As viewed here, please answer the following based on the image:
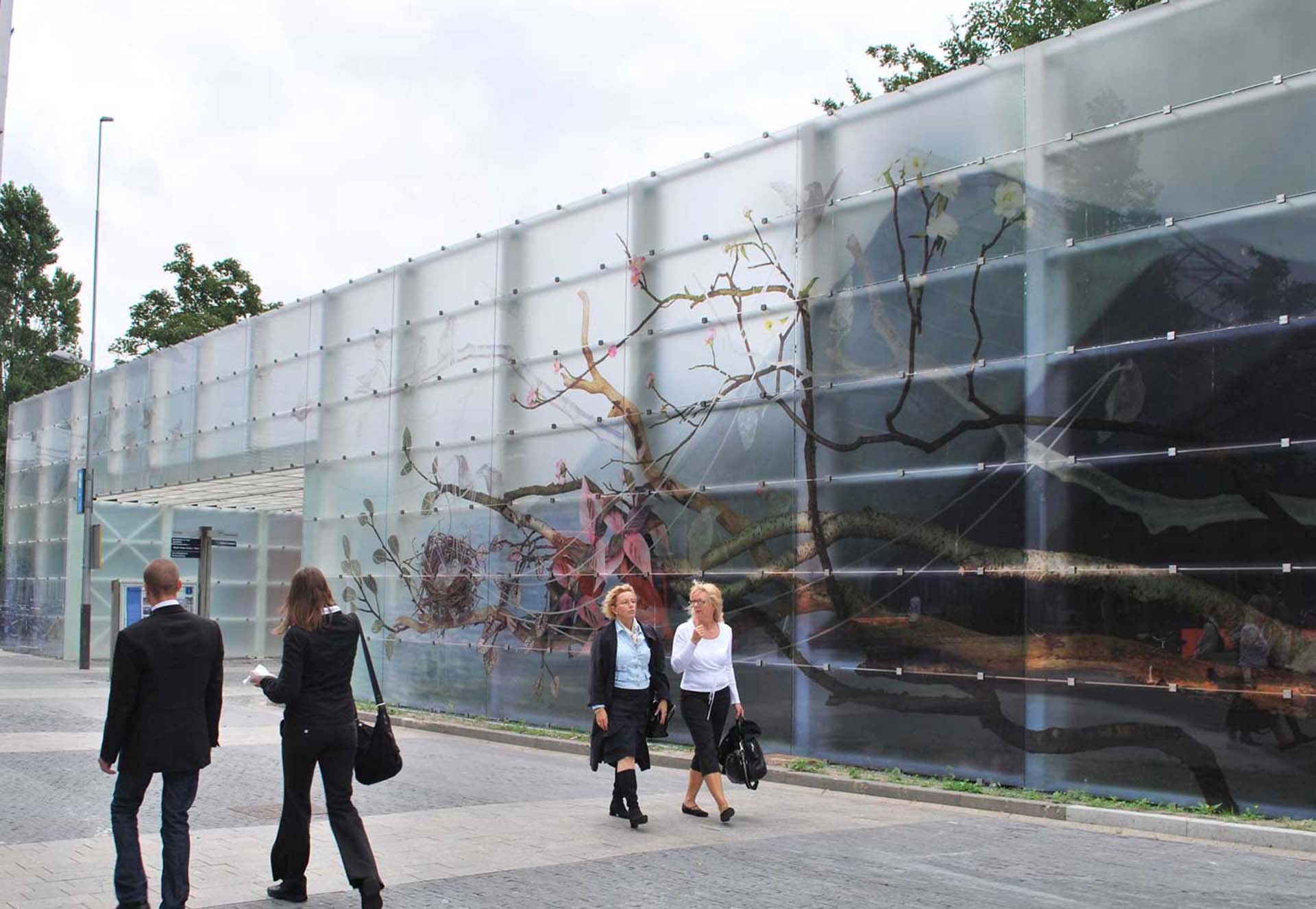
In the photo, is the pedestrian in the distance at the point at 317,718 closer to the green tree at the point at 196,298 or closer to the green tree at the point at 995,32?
the green tree at the point at 995,32

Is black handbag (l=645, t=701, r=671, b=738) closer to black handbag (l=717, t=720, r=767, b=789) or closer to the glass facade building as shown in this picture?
A: black handbag (l=717, t=720, r=767, b=789)

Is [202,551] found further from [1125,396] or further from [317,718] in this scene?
[317,718]

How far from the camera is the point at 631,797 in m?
9.96

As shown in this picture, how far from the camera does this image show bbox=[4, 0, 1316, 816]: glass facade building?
423 inches

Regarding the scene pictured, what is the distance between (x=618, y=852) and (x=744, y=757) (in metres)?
1.65

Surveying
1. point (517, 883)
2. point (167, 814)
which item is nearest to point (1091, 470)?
point (517, 883)

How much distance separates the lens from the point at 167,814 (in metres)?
6.86

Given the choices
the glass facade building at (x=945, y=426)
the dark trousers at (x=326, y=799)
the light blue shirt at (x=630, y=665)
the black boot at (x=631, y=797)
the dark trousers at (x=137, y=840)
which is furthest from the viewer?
the glass facade building at (x=945, y=426)

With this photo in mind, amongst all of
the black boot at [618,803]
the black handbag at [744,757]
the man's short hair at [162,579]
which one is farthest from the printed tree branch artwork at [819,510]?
the man's short hair at [162,579]

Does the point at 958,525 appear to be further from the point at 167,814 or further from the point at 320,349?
the point at 320,349

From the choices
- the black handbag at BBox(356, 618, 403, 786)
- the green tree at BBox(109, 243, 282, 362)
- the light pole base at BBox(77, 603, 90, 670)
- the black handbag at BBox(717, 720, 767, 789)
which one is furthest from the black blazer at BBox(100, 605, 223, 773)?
the green tree at BBox(109, 243, 282, 362)

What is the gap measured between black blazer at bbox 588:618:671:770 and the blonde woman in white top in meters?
0.15

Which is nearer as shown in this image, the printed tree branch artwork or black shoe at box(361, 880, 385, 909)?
black shoe at box(361, 880, 385, 909)

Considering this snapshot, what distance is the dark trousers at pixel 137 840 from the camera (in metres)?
6.78
